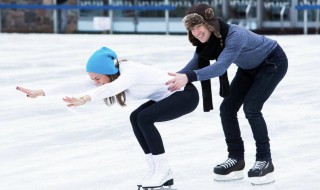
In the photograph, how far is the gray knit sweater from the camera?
17.3 ft

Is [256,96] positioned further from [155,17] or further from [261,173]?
[155,17]

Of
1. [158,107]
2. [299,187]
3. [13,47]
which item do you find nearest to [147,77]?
[158,107]

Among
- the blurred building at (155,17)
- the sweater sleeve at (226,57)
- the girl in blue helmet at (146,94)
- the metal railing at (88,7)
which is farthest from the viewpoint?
the metal railing at (88,7)

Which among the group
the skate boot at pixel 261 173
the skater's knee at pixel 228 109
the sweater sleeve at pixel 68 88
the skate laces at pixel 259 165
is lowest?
the skate boot at pixel 261 173

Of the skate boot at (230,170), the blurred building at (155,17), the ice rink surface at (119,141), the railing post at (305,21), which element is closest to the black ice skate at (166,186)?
the ice rink surface at (119,141)

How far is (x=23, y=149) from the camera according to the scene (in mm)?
7266

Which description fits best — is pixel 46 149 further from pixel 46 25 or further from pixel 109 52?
pixel 46 25

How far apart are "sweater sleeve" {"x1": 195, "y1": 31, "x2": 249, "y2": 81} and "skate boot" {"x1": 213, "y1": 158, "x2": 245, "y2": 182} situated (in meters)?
0.79

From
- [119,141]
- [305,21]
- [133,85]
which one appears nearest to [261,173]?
[133,85]

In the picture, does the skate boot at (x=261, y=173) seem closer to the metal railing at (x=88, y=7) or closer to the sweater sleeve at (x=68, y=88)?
the sweater sleeve at (x=68, y=88)

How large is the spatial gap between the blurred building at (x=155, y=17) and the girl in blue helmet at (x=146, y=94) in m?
15.6

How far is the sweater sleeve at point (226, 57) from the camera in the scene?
527 centimetres

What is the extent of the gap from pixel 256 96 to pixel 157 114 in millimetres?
709

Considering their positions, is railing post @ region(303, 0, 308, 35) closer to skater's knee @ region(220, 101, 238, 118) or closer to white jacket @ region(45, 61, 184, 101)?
skater's knee @ region(220, 101, 238, 118)
